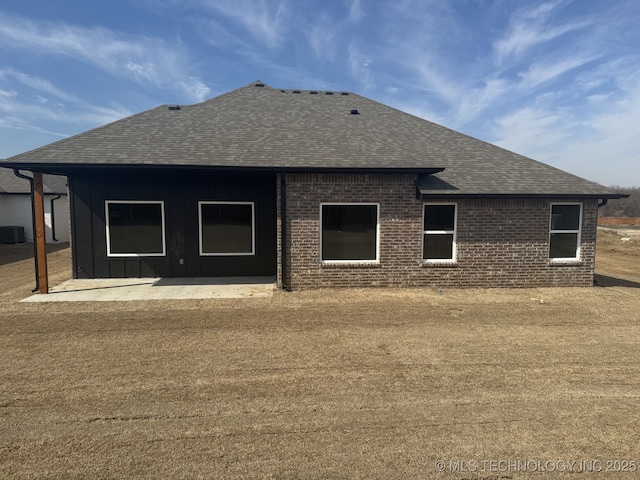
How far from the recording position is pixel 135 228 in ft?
33.2

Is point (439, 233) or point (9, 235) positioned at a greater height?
point (439, 233)

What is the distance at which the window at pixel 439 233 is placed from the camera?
944cm

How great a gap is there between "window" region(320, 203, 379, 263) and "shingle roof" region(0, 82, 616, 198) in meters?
1.16

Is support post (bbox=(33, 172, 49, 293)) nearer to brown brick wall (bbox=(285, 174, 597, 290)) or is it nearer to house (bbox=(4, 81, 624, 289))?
house (bbox=(4, 81, 624, 289))

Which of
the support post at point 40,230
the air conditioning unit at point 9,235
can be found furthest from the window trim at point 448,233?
the air conditioning unit at point 9,235

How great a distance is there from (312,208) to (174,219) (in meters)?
4.12

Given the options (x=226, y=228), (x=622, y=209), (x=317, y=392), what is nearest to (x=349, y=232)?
(x=226, y=228)

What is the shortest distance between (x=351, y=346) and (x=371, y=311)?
1.94 m

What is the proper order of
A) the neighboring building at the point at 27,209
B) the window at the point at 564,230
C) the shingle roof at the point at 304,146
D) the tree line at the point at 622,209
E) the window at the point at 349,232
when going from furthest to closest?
the tree line at the point at 622,209 < the neighboring building at the point at 27,209 < the window at the point at 564,230 < the window at the point at 349,232 < the shingle roof at the point at 304,146

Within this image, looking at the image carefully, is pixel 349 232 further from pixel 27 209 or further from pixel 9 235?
pixel 27 209

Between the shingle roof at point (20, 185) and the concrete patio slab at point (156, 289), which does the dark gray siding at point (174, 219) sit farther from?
the shingle roof at point (20, 185)

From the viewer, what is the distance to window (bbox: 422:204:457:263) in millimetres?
9438

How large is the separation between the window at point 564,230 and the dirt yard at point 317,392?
275 centimetres

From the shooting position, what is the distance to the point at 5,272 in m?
11.4
